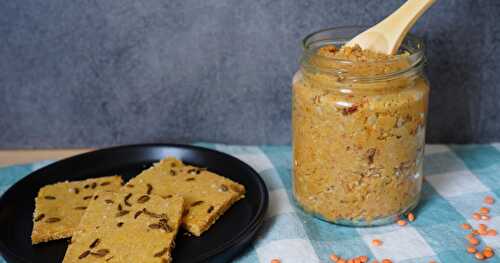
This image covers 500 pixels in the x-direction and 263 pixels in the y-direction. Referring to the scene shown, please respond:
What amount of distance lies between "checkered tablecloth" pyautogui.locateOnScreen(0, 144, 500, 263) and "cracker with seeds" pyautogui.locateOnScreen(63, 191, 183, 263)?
157mm

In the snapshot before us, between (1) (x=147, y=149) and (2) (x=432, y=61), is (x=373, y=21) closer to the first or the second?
(2) (x=432, y=61)

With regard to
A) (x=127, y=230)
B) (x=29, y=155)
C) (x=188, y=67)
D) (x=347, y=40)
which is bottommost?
(x=29, y=155)

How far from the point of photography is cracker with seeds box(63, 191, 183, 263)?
40.6 inches

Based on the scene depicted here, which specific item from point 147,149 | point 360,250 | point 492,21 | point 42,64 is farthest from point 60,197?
point 492,21

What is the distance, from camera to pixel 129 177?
54.9 inches

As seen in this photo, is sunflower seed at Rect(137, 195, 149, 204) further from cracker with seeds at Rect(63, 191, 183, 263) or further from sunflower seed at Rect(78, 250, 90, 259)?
sunflower seed at Rect(78, 250, 90, 259)

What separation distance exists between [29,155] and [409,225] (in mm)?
971

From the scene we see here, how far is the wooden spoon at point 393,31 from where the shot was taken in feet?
3.71

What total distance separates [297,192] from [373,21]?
1.48ft

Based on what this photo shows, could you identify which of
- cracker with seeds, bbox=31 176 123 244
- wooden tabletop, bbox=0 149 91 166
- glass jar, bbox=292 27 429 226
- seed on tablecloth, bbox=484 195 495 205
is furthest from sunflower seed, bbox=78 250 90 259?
seed on tablecloth, bbox=484 195 495 205

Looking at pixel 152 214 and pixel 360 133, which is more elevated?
pixel 360 133

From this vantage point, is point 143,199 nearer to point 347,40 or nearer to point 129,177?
point 129,177

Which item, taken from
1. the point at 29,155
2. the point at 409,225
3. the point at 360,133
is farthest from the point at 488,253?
the point at 29,155

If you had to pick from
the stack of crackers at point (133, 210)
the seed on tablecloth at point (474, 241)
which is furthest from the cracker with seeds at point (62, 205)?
the seed on tablecloth at point (474, 241)
